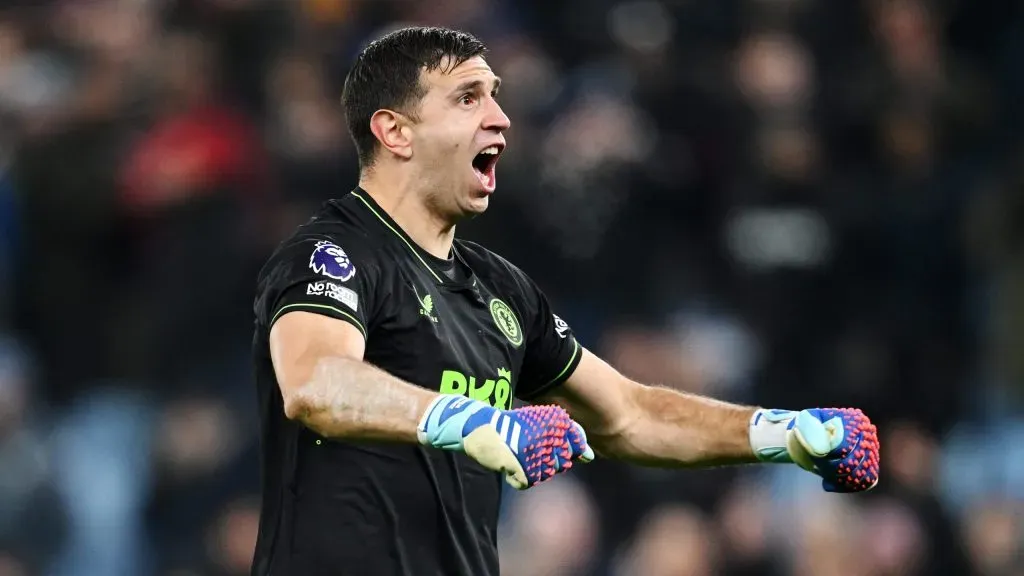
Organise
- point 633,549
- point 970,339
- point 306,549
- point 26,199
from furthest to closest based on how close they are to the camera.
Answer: point 970,339 → point 26,199 → point 633,549 → point 306,549

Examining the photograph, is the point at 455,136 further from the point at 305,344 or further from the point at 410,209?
the point at 305,344

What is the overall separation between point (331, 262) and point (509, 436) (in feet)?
2.79

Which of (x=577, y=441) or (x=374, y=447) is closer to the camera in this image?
(x=577, y=441)

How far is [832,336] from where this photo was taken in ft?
29.6

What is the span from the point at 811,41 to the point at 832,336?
1890 millimetres

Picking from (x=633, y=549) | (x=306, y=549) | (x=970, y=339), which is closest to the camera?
(x=306, y=549)

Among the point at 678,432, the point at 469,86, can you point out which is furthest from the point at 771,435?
the point at 469,86

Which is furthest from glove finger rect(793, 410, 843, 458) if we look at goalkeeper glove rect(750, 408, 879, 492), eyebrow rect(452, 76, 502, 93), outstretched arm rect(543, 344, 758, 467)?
eyebrow rect(452, 76, 502, 93)

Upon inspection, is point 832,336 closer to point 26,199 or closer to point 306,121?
point 306,121

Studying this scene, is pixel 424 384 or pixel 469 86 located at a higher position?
pixel 469 86

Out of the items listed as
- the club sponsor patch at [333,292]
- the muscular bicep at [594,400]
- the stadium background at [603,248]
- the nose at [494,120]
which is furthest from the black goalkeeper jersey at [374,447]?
the stadium background at [603,248]

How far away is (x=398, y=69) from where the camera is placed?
445cm

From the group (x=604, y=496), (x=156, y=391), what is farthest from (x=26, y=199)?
(x=604, y=496)

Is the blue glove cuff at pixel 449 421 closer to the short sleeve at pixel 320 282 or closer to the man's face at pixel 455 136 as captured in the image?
the short sleeve at pixel 320 282
